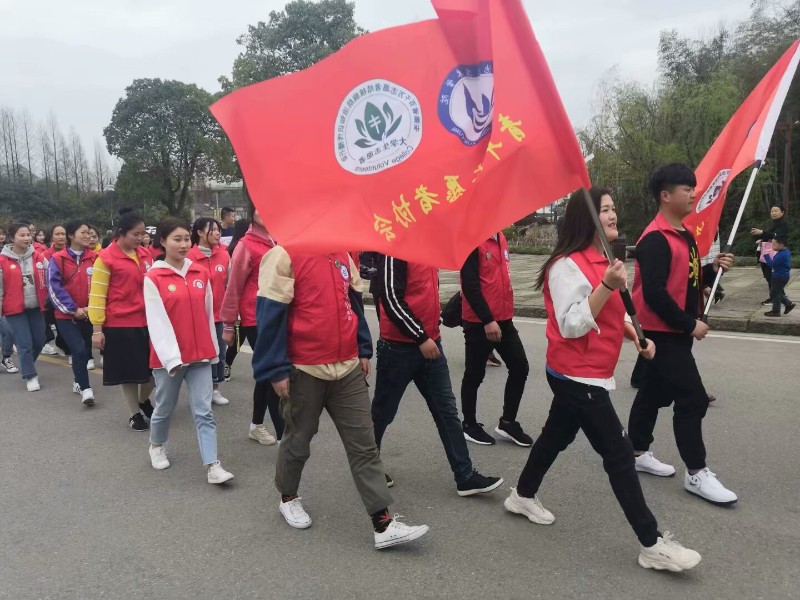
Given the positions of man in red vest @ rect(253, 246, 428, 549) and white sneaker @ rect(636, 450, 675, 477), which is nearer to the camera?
man in red vest @ rect(253, 246, 428, 549)

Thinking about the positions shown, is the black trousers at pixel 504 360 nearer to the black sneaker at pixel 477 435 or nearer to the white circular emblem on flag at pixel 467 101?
the black sneaker at pixel 477 435

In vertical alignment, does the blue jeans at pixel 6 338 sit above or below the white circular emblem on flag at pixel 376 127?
below

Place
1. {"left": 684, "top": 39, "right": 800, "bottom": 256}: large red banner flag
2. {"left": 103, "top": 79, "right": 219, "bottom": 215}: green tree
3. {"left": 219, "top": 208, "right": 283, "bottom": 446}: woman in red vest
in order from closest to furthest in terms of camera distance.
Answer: {"left": 684, "top": 39, "right": 800, "bottom": 256}: large red banner flag → {"left": 219, "top": 208, "right": 283, "bottom": 446}: woman in red vest → {"left": 103, "top": 79, "right": 219, "bottom": 215}: green tree

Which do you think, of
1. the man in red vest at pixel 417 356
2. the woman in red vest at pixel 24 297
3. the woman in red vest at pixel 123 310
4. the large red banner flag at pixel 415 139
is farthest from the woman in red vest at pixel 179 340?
the woman in red vest at pixel 24 297

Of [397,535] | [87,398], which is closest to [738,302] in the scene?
[397,535]

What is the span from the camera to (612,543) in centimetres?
301

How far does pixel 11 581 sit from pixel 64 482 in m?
1.20

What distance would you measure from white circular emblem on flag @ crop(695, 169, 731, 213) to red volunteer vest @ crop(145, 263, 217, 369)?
340 centimetres

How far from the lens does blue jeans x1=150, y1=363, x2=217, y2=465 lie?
396 cm

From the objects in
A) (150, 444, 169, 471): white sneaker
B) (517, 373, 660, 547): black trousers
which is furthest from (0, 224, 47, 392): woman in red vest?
(517, 373, 660, 547): black trousers

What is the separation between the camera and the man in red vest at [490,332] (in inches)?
165

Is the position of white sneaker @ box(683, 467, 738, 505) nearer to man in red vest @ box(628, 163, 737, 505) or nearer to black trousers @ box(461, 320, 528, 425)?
man in red vest @ box(628, 163, 737, 505)

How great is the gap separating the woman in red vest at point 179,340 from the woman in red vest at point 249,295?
15.8 inches

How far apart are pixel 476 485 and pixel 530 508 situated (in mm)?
372
